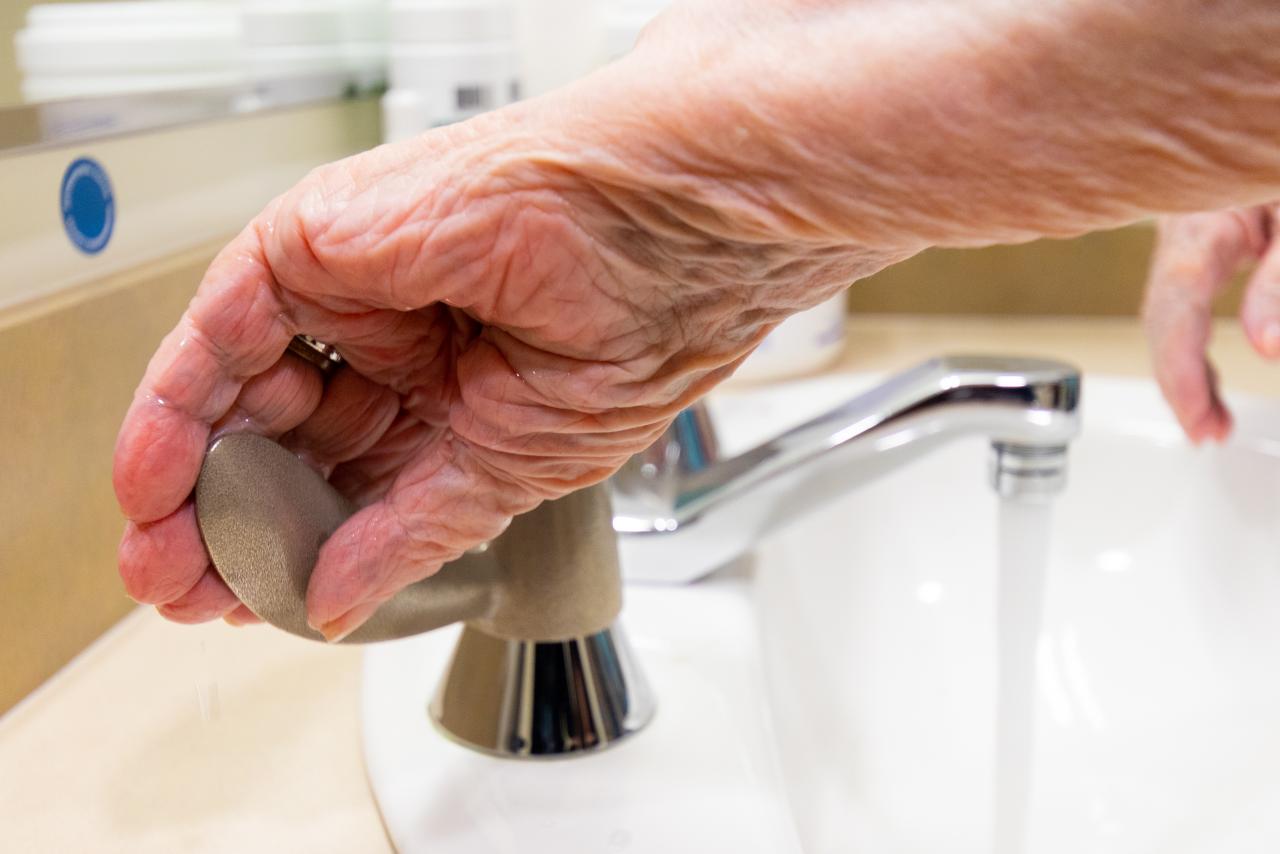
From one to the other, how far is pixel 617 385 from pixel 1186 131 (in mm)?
132

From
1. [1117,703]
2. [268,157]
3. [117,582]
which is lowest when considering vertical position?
[1117,703]

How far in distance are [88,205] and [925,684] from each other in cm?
43

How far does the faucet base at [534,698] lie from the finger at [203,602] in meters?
0.09

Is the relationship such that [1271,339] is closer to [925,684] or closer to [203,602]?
[925,684]

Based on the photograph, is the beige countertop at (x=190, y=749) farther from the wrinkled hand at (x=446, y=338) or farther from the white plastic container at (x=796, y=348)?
the white plastic container at (x=796, y=348)

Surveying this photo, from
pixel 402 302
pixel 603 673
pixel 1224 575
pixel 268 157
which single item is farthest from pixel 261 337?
pixel 1224 575

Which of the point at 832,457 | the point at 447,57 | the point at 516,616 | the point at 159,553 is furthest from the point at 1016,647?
the point at 447,57

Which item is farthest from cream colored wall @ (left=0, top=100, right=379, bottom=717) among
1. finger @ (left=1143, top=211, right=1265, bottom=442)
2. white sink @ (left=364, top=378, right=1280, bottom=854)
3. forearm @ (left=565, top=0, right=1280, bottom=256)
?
finger @ (left=1143, top=211, right=1265, bottom=442)

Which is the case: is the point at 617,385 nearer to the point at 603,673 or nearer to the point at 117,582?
the point at 603,673

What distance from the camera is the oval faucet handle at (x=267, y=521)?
29 centimetres

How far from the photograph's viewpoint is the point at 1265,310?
1.69ft

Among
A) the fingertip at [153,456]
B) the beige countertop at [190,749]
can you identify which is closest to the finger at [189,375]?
the fingertip at [153,456]

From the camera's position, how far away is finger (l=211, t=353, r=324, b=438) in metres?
0.30

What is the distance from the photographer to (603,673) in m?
0.39
